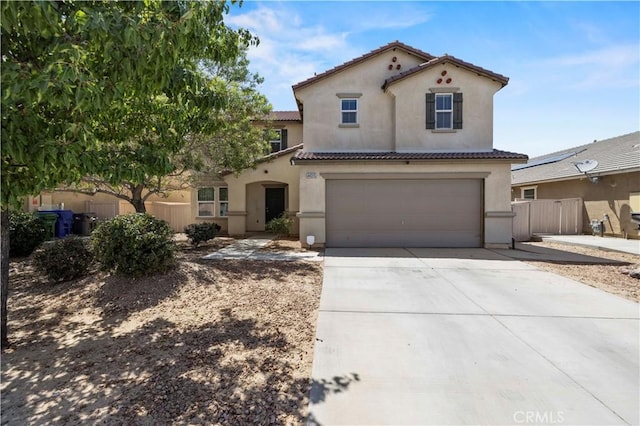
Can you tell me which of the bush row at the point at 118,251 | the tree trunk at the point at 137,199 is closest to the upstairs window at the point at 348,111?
the tree trunk at the point at 137,199

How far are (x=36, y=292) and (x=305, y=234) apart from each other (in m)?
7.73

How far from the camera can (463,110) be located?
12789 millimetres

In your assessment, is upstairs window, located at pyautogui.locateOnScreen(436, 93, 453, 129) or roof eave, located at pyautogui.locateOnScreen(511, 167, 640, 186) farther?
roof eave, located at pyautogui.locateOnScreen(511, 167, 640, 186)

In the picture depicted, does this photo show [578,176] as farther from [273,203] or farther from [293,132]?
[273,203]

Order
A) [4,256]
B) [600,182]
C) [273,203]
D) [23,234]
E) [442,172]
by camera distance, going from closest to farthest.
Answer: [4,256] → [23,234] → [442,172] → [600,182] → [273,203]

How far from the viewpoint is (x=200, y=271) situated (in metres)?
7.79

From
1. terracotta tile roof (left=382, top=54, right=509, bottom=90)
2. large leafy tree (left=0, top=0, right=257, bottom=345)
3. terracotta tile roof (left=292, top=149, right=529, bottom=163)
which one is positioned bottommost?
large leafy tree (left=0, top=0, right=257, bottom=345)

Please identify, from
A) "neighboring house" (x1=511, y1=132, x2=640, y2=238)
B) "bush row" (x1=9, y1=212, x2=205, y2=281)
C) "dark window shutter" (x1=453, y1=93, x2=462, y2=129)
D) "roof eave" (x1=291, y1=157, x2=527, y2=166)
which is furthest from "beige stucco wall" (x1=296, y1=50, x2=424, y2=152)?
"neighboring house" (x1=511, y1=132, x2=640, y2=238)

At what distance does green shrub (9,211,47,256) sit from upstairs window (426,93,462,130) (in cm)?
1443

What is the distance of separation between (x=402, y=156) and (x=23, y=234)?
1302 centimetres

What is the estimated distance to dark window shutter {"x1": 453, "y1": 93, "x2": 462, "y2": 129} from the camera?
12750 millimetres

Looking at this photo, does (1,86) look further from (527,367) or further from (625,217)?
(625,217)

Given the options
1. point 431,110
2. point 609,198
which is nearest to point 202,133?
point 431,110

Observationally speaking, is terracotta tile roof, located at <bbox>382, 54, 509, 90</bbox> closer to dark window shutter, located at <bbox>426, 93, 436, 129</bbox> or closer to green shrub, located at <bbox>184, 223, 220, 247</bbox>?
dark window shutter, located at <bbox>426, 93, 436, 129</bbox>
